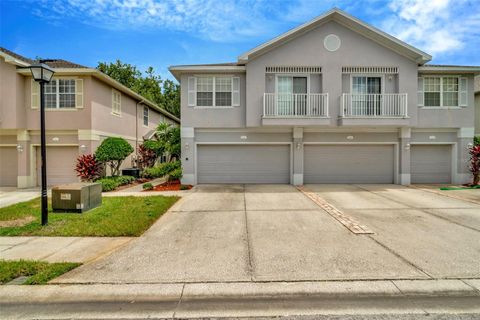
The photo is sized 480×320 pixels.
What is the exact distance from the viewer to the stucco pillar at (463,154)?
43.6ft

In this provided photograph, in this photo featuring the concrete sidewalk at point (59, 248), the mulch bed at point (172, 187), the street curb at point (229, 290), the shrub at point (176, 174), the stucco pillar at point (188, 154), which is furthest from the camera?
the stucco pillar at point (188, 154)

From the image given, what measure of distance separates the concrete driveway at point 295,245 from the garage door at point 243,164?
444 cm

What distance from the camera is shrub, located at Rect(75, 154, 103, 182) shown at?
12.4m

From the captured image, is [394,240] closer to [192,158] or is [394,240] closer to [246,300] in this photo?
[246,300]

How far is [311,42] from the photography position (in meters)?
12.6

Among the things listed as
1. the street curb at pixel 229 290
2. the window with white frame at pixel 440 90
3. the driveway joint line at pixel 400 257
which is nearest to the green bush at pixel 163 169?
the street curb at pixel 229 290

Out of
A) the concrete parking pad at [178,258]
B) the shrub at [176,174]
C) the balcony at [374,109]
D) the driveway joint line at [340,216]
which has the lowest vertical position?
the concrete parking pad at [178,258]

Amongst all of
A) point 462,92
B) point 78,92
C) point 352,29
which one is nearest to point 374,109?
point 352,29

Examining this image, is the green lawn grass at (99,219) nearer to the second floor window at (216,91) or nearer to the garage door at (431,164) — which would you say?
the second floor window at (216,91)

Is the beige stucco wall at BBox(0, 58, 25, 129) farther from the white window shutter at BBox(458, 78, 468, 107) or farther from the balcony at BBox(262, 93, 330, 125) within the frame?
the white window shutter at BBox(458, 78, 468, 107)

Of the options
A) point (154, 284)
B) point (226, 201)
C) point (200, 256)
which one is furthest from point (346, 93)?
point (154, 284)

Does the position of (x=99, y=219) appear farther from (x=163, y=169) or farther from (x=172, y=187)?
(x=163, y=169)

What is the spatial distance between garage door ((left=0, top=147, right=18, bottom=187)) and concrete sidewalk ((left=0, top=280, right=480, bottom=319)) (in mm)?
12923

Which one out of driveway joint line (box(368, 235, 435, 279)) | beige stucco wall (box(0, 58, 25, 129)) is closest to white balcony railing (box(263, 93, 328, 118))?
driveway joint line (box(368, 235, 435, 279))
